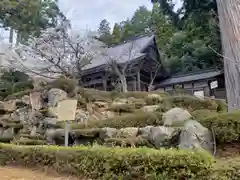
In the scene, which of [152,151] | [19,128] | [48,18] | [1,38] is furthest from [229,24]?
[1,38]

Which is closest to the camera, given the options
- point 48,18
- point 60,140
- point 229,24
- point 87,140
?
point 229,24

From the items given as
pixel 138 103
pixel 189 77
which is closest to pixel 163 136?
pixel 138 103

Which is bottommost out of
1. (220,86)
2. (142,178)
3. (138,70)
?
(142,178)

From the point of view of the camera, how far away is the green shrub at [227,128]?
460cm

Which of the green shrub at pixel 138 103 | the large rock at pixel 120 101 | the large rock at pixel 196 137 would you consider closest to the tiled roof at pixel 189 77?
the green shrub at pixel 138 103

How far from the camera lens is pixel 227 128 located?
463 cm

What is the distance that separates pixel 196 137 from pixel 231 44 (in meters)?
2.74

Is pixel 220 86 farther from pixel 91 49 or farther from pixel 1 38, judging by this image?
pixel 1 38

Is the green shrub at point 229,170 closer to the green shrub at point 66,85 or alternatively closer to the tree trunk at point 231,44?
the tree trunk at point 231,44

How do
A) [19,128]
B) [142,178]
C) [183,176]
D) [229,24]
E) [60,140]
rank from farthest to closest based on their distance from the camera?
[19,128], [60,140], [229,24], [142,178], [183,176]

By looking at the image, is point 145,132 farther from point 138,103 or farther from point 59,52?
point 59,52

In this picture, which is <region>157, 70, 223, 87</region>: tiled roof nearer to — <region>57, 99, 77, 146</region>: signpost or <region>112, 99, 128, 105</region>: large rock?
<region>112, 99, 128, 105</region>: large rock

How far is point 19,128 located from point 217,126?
24.1ft

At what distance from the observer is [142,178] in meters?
3.33
